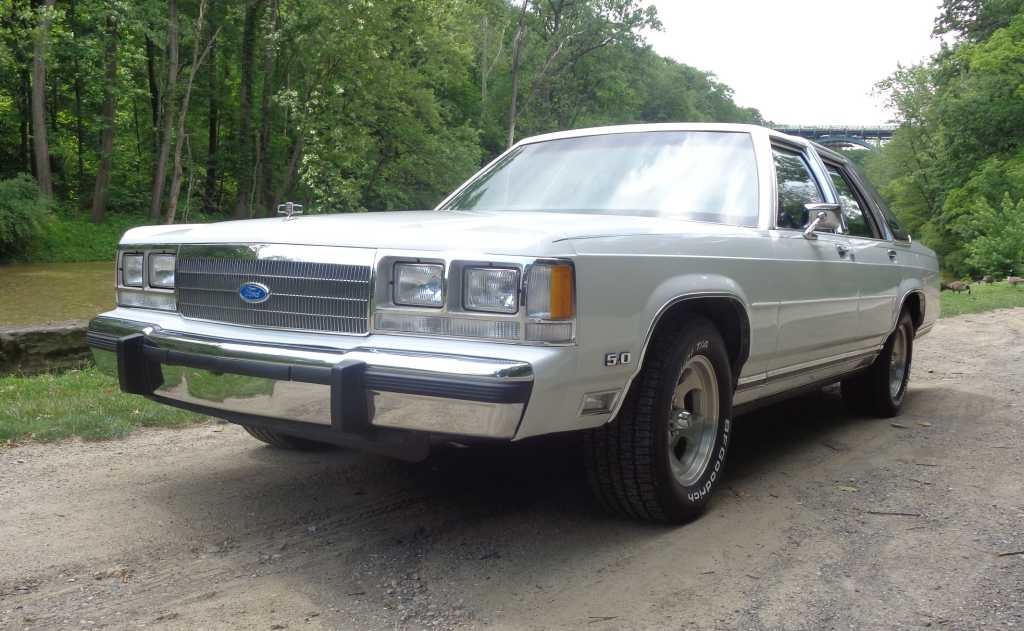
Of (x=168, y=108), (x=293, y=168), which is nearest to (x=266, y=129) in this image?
(x=168, y=108)

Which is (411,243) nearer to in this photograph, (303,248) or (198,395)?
(303,248)

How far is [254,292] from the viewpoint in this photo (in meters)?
3.08

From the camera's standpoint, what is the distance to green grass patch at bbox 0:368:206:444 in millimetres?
4617

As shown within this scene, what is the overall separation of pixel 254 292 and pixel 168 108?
91.0 ft

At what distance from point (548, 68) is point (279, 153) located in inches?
501

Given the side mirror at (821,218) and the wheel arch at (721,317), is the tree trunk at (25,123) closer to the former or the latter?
the side mirror at (821,218)

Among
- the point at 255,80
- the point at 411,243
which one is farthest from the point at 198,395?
the point at 255,80

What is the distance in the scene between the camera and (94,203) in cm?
2939

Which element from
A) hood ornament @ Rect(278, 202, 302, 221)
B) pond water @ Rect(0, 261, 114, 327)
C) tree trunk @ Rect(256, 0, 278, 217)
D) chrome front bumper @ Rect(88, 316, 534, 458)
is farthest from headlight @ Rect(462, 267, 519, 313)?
tree trunk @ Rect(256, 0, 278, 217)

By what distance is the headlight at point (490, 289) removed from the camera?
8.66 ft

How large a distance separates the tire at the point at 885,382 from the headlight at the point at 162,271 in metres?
4.25

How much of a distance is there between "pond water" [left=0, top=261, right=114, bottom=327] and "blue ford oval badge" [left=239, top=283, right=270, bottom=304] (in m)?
11.9

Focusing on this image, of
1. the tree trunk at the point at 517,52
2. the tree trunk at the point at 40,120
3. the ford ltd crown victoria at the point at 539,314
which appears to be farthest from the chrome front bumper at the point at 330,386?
the tree trunk at the point at 517,52

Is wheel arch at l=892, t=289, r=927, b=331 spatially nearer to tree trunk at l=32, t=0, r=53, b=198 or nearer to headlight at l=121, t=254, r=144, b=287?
headlight at l=121, t=254, r=144, b=287
